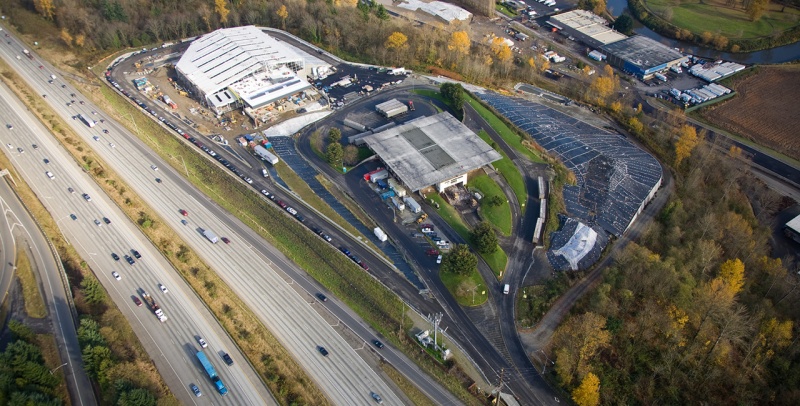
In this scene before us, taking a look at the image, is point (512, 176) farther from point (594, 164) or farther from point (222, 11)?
point (222, 11)

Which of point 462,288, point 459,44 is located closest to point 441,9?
point 459,44

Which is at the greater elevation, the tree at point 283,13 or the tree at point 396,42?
the tree at point 283,13

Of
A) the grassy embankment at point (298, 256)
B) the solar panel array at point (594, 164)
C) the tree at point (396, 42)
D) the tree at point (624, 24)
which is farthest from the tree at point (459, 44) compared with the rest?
the grassy embankment at point (298, 256)

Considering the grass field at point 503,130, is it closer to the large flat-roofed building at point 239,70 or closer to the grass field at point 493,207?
the grass field at point 493,207

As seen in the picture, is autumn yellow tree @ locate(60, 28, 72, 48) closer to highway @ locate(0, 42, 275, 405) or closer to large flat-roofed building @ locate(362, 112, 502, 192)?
highway @ locate(0, 42, 275, 405)

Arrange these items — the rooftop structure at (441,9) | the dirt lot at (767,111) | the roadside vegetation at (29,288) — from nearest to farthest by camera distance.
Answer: the roadside vegetation at (29,288) → the dirt lot at (767,111) → the rooftop structure at (441,9)

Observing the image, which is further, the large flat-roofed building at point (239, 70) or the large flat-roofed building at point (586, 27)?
the large flat-roofed building at point (586, 27)
